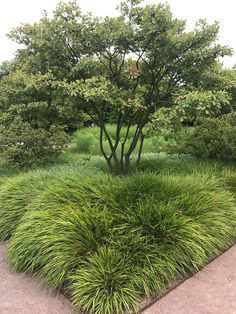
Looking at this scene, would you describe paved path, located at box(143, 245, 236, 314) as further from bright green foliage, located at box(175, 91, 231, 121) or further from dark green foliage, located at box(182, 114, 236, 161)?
dark green foliage, located at box(182, 114, 236, 161)

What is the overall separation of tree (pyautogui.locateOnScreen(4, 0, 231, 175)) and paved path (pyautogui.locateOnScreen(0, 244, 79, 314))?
7.13 feet

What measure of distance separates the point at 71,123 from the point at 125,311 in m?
5.04

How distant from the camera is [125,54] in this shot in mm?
4246

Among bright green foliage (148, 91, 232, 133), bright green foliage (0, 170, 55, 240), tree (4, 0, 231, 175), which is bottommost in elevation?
Answer: bright green foliage (0, 170, 55, 240)

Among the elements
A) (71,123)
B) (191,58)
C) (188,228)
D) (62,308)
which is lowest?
(62,308)

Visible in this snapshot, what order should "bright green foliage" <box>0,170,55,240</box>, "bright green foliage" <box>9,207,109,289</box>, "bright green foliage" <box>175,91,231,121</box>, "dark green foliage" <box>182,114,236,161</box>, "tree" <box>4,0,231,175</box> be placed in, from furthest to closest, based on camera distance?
1. "dark green foliage" <box>182,114,236,161</box>
2. "tree" <box>4,0,231,175</box>
3. "bright green foliage" <box>175,91,231,121</box>
4. "bright green foliage" <box>0,170,55,240</box>
5. "bright green foliage" <box>9,207,109,289</box>

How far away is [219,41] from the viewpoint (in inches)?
161

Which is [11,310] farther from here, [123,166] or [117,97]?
[123,166]

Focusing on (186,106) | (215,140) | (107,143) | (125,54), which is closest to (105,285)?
(186,106)

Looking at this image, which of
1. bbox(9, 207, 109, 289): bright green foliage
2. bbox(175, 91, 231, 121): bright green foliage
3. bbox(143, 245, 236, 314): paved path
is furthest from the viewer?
bbox(175, 91, 231, 121): bright green foliage

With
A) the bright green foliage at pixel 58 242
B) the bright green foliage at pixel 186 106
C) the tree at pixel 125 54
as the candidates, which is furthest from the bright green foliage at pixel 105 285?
the tree at pixel 125 54

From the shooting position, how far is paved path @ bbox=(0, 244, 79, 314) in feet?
6.88

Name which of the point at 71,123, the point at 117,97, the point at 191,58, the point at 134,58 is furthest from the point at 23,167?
the point at 191,58

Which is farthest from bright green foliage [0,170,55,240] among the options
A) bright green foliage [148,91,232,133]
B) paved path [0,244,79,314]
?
bright green foliage [148,91,232,133]
